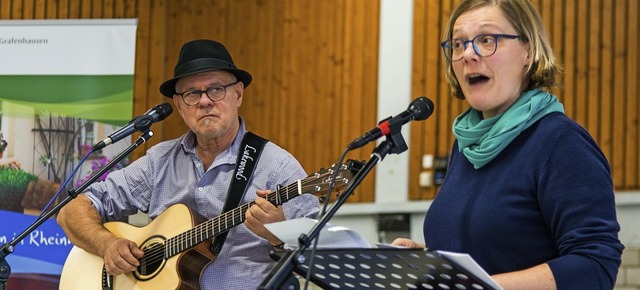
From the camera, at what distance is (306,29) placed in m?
7.24

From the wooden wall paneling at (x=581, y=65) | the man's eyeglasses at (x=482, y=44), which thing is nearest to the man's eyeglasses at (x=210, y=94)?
the man's eyeglasses at (x=482, y=44)

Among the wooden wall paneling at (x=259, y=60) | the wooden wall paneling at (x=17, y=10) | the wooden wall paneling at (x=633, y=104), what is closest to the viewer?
the wooden wall paneling at (x=633, y=104)

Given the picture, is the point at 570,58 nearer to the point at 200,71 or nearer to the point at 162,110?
the point at 200,71

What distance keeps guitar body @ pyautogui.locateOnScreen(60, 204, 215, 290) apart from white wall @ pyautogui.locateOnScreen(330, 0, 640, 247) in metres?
2.75

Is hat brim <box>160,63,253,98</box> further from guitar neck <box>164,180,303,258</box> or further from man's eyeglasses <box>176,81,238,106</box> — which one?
guitar neck <box>164,180,303,258</box>

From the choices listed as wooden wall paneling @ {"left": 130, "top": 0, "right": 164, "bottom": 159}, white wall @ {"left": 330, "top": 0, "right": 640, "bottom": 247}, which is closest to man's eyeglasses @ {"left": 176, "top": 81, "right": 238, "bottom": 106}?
white wall @ {"left": 330, "top": 0, "right": 640, "bottom": 247}

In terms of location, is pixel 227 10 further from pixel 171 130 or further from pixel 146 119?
pixel 146 119

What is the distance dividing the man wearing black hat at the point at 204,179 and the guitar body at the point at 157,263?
0.03 metres

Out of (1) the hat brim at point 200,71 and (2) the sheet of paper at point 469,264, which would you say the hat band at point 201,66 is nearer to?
(1) the hat brim at point 200,71

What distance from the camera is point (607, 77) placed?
634 cm

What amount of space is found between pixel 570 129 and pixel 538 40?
0.30 meters

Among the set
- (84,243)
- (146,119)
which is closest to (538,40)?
(146,119)

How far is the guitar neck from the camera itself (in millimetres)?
3695

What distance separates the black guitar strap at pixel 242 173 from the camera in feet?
12.9
